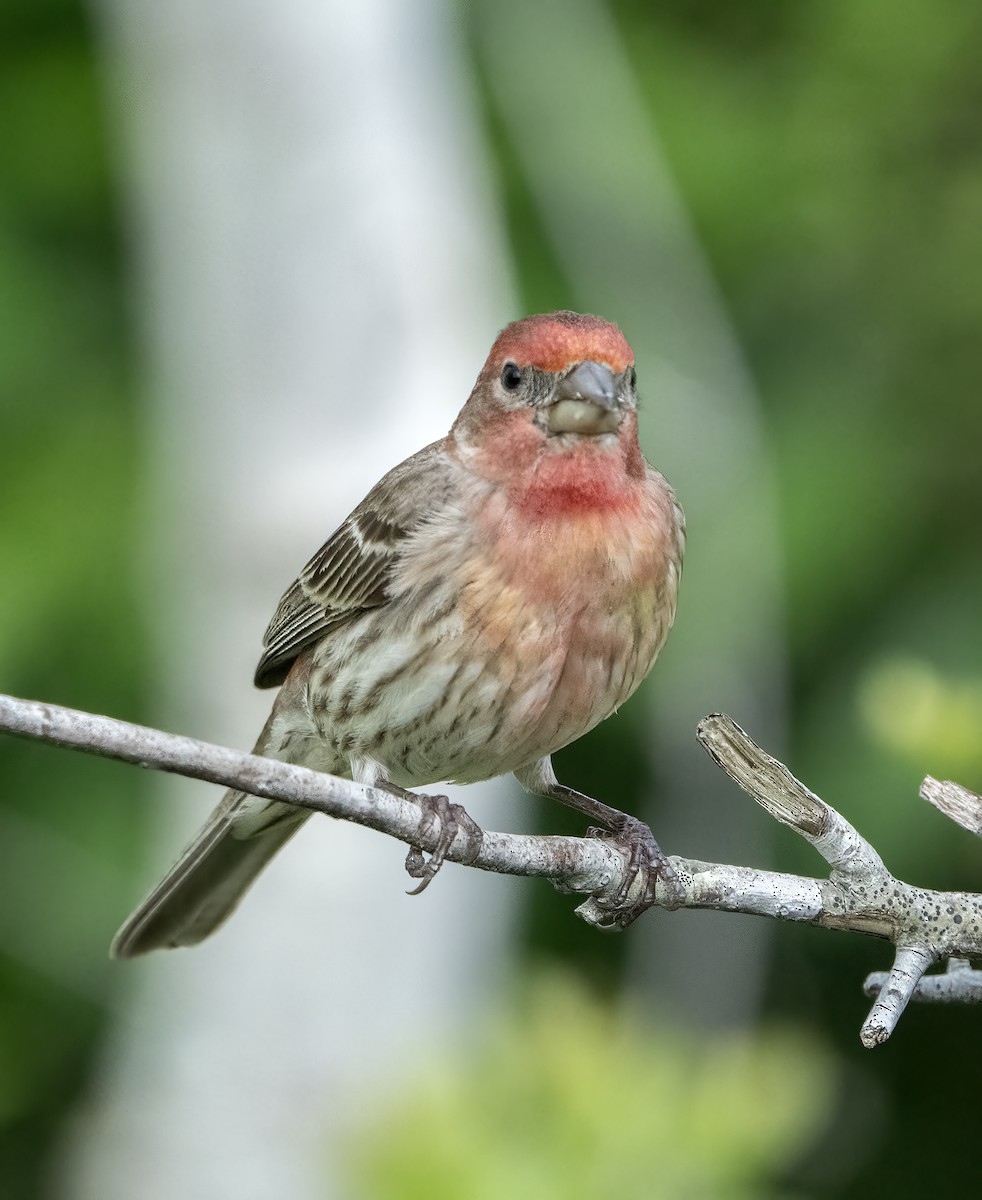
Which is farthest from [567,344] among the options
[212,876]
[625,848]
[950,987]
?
[212,876]

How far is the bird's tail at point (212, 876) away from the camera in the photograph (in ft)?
13.9

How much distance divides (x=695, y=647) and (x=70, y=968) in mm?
1972

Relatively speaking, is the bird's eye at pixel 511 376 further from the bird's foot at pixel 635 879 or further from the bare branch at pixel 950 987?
the bare branch at pixel 950 987

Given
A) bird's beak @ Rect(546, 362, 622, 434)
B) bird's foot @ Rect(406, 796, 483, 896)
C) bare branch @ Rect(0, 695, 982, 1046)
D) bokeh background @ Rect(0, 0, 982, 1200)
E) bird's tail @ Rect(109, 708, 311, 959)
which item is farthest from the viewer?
bokeh background @ Rect(0, 0, 982, 1200)

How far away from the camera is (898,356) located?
580 cm

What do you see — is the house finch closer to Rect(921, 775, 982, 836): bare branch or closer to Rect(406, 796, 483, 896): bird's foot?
Rect(406, 796, 483, 896): bird's foot

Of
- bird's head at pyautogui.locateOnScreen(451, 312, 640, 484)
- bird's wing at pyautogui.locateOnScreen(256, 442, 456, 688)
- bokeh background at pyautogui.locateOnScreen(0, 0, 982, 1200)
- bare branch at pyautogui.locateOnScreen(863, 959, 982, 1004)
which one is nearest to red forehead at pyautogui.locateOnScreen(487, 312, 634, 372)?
bird's head at pyautogui.locateOnScreen(451, 312, 640, 484)

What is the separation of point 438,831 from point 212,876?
1541 mm

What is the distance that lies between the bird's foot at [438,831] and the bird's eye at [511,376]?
32.5 inches

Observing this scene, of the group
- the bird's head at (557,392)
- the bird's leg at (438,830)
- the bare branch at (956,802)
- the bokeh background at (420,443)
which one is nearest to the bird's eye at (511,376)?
the bird's head at (557,392)

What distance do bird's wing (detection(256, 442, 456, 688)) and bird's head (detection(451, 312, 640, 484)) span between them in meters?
0.19

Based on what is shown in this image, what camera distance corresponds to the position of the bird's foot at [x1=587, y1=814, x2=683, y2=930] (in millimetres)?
3089

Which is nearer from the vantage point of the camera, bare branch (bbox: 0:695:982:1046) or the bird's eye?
bare branch (bbox: 0:695:982:1046)

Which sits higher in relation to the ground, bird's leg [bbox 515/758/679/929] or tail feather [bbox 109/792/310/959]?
bird's leg [bbox 515/758/679/929]
